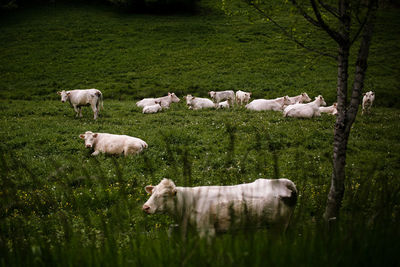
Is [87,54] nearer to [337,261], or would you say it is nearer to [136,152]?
[136,152]

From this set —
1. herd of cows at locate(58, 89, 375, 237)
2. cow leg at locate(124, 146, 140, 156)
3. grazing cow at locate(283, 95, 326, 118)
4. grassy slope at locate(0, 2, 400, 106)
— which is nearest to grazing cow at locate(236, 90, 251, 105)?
herd of cows at locate(58, 89, 375, 237)

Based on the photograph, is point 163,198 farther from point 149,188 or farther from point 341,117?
point 341,117

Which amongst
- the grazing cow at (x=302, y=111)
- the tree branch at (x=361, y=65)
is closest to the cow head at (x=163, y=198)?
the tree branch at (x=361, y=65)

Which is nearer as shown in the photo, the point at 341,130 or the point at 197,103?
the point at 341,130

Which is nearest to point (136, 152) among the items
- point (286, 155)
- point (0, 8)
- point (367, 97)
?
point (286, 155)

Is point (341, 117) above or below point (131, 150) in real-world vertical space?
above

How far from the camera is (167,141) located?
113 inches

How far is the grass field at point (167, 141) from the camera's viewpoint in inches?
106

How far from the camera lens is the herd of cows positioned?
4.18 m

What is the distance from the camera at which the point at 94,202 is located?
301 inches

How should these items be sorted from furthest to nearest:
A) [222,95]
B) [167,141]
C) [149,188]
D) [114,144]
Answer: [222,95] → [114,144] → [149,188] → [167,141]

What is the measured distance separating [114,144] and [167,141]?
9797mm

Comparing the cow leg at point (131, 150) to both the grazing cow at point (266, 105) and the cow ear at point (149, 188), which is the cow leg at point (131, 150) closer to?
the cow ear at point (149, 188)

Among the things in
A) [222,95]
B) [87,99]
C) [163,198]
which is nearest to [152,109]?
[87,99]
